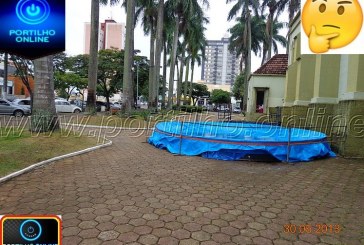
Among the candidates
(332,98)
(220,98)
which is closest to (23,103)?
(332,98)

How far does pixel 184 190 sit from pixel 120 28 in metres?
76.8

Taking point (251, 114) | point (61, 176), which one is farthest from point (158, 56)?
point (61, 176)

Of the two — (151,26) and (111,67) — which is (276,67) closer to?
(151,26)

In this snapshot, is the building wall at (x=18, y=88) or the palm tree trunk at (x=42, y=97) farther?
the building wall at (x=18, y=88)

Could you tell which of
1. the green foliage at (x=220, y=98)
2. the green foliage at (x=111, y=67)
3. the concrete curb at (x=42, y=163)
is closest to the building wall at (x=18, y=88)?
the green foliage at (x=111, y=67)

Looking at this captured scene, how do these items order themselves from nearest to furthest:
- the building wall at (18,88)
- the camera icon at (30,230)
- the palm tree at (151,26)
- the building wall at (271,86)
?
A: the camera icon at (30,230) < the building wall at (271,86) < the palm tree at (151,26) < the building wall at (18,88)

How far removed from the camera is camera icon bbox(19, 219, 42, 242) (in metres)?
1.49

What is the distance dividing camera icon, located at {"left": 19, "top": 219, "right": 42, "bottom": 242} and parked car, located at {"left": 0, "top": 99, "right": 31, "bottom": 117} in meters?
24.5

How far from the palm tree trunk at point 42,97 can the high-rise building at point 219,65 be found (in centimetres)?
11134

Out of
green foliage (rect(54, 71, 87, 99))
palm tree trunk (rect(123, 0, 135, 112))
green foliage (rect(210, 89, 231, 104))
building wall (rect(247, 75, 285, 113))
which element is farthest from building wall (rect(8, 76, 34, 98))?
green foliage (rect(210, 89, 231, 104))

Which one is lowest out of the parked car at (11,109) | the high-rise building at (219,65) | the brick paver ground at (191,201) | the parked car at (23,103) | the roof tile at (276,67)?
the brick paver ground at (191,201)

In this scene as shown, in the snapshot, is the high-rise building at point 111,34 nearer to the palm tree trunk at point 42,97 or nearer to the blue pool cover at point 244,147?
the palm tree trunk at point 42,97

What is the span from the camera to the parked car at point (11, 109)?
22825 mm
